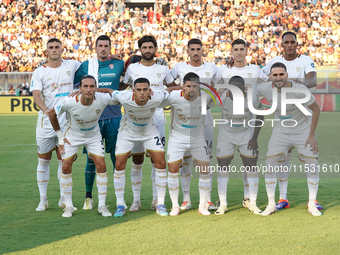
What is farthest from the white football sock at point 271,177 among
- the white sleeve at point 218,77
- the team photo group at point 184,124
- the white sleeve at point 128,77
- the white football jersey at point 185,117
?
the white sleeve at point 128,77

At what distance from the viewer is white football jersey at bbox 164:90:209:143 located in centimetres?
539

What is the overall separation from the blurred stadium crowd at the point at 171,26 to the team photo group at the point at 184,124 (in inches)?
695

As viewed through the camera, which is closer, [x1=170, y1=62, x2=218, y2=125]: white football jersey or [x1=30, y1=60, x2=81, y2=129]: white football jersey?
[x1=30, y1=60, x2=81, y2=129]: white football jersey

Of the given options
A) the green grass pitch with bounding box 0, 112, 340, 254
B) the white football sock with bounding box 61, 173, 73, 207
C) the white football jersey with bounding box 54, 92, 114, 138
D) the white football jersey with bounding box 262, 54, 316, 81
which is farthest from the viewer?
the white football jersey with bounding box 262, 54, 316, 81

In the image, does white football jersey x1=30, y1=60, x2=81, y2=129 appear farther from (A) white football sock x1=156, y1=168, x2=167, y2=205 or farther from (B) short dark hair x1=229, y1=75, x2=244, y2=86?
(B) short dark hair x1=229, y1=75, x2=244, y2=86

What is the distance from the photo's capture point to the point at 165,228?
4.75 metres

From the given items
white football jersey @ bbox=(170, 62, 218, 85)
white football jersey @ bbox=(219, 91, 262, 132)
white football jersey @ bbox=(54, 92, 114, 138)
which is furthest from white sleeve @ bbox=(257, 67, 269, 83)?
white football jersey @ bbox=(54, 92, 114, 138)

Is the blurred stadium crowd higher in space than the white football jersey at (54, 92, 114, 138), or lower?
higher

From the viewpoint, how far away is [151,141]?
18.0ft

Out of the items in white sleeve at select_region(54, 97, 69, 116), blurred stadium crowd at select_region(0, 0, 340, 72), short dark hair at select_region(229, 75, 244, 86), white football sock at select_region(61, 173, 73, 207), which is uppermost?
blurred stadium crowd at select_region(0, 0, 340, 72)

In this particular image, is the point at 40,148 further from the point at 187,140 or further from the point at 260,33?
the point at 260,33

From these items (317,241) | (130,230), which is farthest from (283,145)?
(130,230)

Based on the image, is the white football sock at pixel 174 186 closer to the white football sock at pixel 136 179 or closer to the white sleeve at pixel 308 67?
the white football sock at pixel 136 179

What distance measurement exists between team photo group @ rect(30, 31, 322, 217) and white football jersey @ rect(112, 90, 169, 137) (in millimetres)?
13
